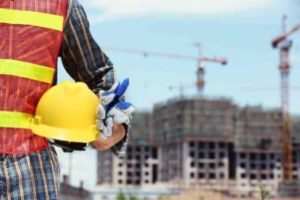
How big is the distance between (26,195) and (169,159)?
644 ft

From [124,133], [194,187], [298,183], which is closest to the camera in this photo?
[124,133]

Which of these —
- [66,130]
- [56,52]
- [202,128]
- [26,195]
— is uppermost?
[202,128]

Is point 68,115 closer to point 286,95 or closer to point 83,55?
point 83,55

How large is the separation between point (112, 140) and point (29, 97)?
0.36 metres

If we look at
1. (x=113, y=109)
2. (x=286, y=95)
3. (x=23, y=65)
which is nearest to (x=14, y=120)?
(x=23, y=65)

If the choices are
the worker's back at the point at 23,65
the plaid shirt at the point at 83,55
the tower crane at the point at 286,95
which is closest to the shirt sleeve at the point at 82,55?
the plaid shirt at the point at 83,55

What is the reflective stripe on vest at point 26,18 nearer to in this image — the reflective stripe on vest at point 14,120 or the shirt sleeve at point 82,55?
the shirt sleeve at point 82,55

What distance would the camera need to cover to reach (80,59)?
3.71 metres

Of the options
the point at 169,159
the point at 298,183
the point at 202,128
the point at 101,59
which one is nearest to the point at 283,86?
the point at 298,183

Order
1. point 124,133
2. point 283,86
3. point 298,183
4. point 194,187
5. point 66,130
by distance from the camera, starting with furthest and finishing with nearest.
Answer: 1. point 194,187
2. point 298,183
3. point 283,86
4. point 124,133
5. point 66,130

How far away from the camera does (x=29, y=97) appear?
11.1ft

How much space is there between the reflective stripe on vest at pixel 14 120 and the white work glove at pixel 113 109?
0.29 meters

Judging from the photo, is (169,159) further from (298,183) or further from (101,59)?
(101,59)

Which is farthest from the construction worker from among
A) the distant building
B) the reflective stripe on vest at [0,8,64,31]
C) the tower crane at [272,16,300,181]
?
the tower crane at [272,16,300,181]
